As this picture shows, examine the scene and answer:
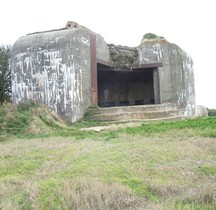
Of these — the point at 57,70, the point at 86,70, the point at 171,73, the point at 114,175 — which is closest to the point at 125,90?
the point at 171,73

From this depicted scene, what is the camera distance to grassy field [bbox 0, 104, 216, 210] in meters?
4.54

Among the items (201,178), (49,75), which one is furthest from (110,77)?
(201,178)

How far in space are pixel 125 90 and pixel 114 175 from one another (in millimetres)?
22206

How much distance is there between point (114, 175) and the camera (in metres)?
5.68

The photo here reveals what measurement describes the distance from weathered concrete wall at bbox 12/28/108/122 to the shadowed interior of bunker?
789cm

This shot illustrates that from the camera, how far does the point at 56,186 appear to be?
495 centimetres

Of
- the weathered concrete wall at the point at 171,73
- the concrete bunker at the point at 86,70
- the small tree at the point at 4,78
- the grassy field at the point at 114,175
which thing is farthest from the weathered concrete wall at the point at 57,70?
the grassy field at the point at 114,175

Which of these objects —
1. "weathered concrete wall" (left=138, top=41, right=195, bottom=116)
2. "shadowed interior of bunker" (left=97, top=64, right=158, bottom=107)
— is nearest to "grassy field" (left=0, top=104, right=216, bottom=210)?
"weathered concrete wall" (left=138, top=41, right=195, bottom=116)

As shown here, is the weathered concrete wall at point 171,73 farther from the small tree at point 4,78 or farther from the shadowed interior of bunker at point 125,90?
the small tree at point 4,78

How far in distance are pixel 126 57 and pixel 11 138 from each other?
39.1 ft

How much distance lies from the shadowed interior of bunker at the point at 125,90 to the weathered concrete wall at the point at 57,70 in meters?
7.89

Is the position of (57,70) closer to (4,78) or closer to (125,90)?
(4,78)

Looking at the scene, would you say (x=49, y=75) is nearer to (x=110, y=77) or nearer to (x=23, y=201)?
(x=110, y=77)

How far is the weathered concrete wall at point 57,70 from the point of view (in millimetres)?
17469
